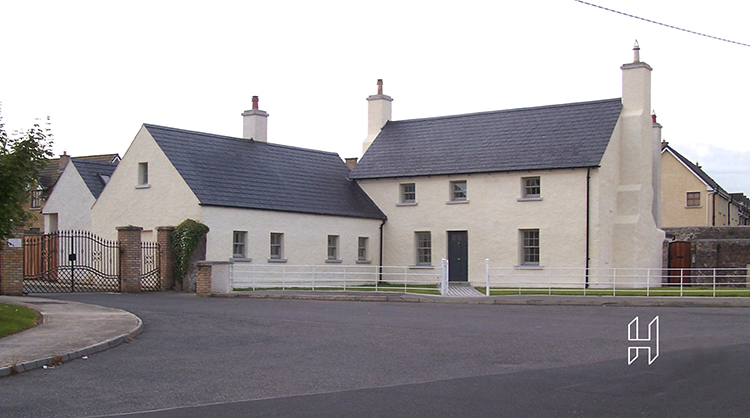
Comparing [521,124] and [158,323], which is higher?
[521,124]

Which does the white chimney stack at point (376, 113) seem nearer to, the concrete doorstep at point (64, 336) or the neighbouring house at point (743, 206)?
the concrete doorstep at point (64, 336)

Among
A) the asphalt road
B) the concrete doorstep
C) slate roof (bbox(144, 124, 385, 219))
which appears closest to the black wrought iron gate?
slate roof (bbox(144, 124, 385, 219))

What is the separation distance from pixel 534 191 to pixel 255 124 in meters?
13.2

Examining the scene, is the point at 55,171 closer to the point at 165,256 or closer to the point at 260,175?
the point at 260,175

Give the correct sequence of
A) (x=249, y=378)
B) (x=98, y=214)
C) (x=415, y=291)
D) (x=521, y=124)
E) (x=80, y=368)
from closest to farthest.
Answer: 1. (x=249, y=378)
2. (x=80, y=368)
3. (x=415, y=291)
4. (x=98, y=214)
5. (x=521, y=124)

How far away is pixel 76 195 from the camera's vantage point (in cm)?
4047

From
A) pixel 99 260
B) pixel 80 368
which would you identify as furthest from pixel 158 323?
pixel 99 260

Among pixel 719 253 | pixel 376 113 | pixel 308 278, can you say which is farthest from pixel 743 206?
pixel 308 278

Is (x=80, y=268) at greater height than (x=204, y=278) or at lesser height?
greater

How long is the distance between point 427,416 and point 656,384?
332 cm

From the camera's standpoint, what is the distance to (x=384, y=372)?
1134cm

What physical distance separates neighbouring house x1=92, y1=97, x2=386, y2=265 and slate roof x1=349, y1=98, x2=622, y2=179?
2.86 metres

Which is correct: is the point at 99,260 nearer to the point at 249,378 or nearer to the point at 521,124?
the point at 521,124

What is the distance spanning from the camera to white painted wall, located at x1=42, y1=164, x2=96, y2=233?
131ft
